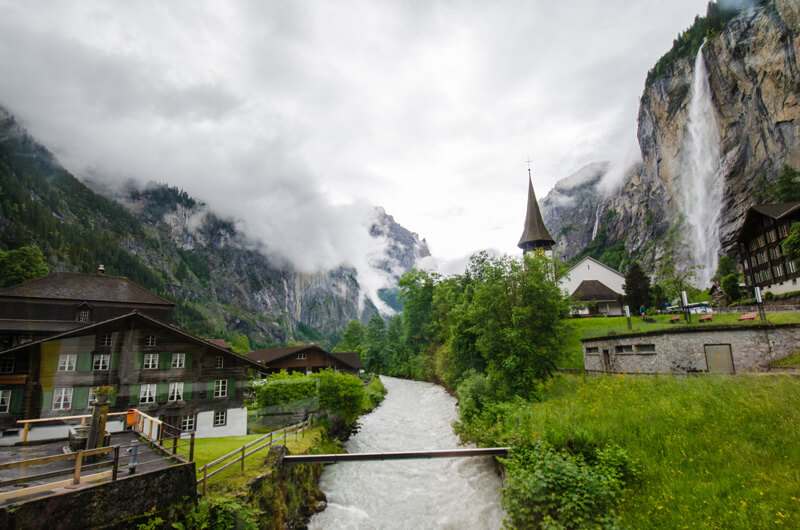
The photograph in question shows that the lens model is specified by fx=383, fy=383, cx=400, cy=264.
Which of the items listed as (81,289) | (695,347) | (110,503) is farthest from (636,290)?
(81,289)

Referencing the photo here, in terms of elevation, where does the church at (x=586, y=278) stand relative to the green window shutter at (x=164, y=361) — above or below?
above

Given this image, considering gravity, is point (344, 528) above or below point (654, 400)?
below

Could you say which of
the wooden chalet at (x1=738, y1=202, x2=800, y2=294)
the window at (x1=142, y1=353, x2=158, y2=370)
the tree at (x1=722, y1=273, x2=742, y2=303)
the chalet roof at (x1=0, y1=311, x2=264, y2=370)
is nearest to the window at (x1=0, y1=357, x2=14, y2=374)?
the chalet roof at (x1=0, y1=311, x2=264, y2=370)

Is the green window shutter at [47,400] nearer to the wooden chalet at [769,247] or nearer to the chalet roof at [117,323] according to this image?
the chalet roof at [117,323]

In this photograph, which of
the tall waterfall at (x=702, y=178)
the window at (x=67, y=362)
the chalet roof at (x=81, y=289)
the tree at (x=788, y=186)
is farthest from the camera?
the tall waterfall at (x=702, y=178)

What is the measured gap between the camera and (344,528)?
1368 cm

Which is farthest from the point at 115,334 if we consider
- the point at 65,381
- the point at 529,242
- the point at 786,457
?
the point at 529,242

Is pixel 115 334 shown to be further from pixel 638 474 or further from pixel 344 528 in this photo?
pixel 638 474

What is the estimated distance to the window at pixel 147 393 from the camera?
62.8 feet

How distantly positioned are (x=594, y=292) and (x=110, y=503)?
185 ft

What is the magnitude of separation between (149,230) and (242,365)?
137995 mm

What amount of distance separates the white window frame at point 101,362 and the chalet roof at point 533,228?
197 ft

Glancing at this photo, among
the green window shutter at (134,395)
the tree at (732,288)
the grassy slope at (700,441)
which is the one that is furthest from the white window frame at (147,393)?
the tree at (732,288)

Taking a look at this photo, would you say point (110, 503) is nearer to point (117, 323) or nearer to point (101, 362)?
point (101, 362)
